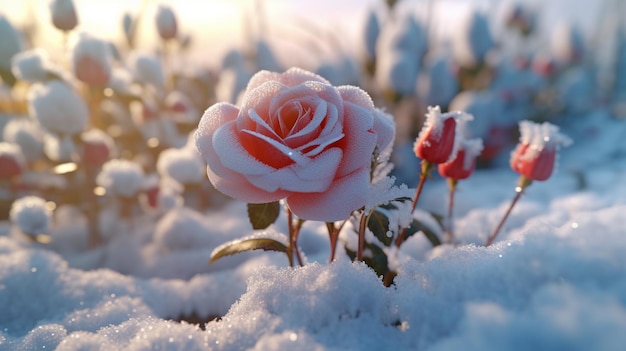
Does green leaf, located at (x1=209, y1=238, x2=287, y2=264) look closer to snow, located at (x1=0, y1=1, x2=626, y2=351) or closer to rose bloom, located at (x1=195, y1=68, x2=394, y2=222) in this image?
snow, located at (x1=0, y1=1, x2=626, y2=351)

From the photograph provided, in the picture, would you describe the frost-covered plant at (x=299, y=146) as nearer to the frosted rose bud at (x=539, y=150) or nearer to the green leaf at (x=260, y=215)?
the green leaf at (x=260, y=215)

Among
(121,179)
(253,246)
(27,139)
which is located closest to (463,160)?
(253,246)

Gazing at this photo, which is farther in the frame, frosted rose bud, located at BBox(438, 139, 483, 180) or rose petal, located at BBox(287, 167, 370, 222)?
frosted rose bud, located at BBox(438, 139, 483, 180)

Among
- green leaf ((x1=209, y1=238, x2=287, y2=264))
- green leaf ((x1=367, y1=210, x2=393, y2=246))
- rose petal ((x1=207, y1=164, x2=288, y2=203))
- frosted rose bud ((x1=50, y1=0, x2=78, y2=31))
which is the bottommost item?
green leaf ((x1=209, y1=238, x2=287, y2=264))

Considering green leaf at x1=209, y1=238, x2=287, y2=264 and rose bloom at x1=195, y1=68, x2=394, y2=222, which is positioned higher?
rose bloom at x1=195, y1=68, x2=394, y2=222

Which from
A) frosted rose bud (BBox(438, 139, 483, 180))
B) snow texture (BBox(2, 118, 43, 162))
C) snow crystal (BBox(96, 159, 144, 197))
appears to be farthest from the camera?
snow texture (BBox(2, 118, 43, 162))

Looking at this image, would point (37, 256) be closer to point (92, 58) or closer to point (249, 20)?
point (92, 58)

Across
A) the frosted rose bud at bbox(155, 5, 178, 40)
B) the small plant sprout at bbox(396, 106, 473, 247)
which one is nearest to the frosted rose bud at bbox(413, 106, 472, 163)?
the small plant sprout at bbox(396, 106, 473, 247)

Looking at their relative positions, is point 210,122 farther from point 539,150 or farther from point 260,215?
point 539,150
